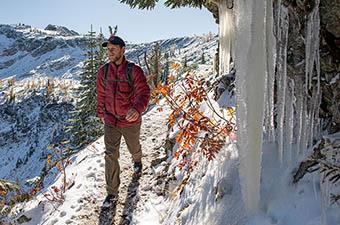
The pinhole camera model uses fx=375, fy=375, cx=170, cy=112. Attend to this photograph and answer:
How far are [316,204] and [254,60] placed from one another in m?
1.24

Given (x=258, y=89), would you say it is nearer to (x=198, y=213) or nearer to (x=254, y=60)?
(x=254, y=60)

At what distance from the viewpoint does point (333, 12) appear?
129 inches

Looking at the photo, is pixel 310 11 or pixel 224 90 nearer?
pixel 310 11

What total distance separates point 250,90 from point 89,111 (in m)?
14.8

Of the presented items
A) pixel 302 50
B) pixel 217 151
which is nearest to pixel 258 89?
pixel 302 50

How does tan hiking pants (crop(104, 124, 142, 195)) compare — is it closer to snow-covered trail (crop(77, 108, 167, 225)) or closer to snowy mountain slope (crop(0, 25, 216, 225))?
snow-covered trail (crop(77, 108, 167, 225))

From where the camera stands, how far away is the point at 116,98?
5766mm

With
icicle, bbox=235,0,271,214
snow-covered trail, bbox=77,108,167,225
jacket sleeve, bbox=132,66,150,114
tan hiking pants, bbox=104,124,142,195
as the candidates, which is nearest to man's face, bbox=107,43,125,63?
jacket sleeve, bbox=132,66,150,114

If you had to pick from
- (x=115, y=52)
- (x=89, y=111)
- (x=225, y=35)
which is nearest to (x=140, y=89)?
(x=115, y=52)

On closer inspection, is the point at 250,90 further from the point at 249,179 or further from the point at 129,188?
the point at 129,188

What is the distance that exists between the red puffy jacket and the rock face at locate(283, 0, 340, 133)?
2639 millimetres

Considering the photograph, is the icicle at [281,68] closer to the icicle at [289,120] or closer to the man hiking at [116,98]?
the icicle at [289,120]

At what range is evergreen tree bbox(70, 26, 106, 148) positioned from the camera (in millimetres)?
15961

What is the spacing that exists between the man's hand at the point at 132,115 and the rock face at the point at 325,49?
8.58 feet
